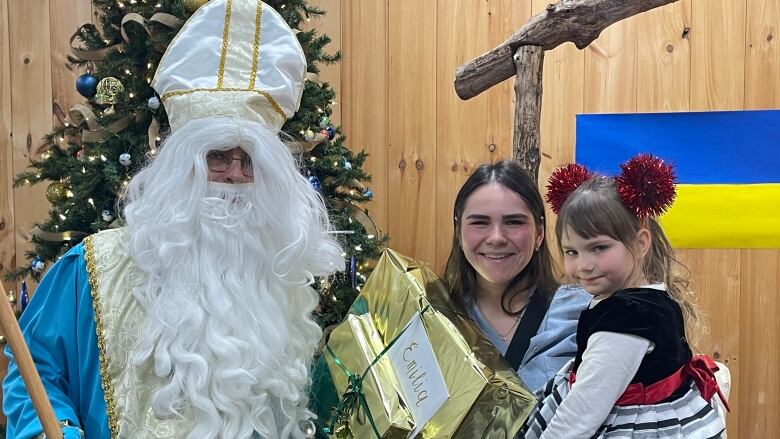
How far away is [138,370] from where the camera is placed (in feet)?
5.50

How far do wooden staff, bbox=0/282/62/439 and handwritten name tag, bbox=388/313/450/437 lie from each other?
27.3 inches

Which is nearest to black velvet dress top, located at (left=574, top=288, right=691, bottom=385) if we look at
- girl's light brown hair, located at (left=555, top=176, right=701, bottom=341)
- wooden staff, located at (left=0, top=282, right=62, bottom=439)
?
girl's light brown hair, located at (left=555, top=176, right=701, bottom=341)

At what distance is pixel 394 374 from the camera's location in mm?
1663

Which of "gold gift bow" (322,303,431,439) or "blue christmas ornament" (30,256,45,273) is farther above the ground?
"blue christmas ornament" (30,256,45,273)

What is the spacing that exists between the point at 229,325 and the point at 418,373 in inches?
18.9

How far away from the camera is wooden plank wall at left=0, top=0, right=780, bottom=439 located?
10.7 feet

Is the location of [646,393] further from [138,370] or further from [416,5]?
[416,5]

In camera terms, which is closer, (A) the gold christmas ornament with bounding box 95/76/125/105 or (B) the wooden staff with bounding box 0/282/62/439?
(B) the wooden staff with bounding box 0/282/62/439

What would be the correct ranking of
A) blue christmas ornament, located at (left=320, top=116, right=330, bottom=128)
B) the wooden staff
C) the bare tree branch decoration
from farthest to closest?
blue christmas ornament, located at (left=320, top=116, right=330, bottom=128), the bare tree branch decoration, the wooden staff

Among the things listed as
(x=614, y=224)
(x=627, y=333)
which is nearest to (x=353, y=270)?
(x=614, y=224)

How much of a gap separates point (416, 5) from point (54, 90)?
175 cm

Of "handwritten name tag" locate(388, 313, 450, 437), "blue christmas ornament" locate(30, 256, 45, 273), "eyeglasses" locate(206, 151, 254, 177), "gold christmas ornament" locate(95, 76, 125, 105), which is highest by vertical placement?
"gold christmas ornament" locate(95, 76, 125, 105)

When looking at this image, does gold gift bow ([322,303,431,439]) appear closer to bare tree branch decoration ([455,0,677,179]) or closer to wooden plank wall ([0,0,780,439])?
bare tree branch decoration ([455,0,677,179])

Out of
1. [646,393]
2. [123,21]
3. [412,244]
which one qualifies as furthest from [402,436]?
[412,244]
